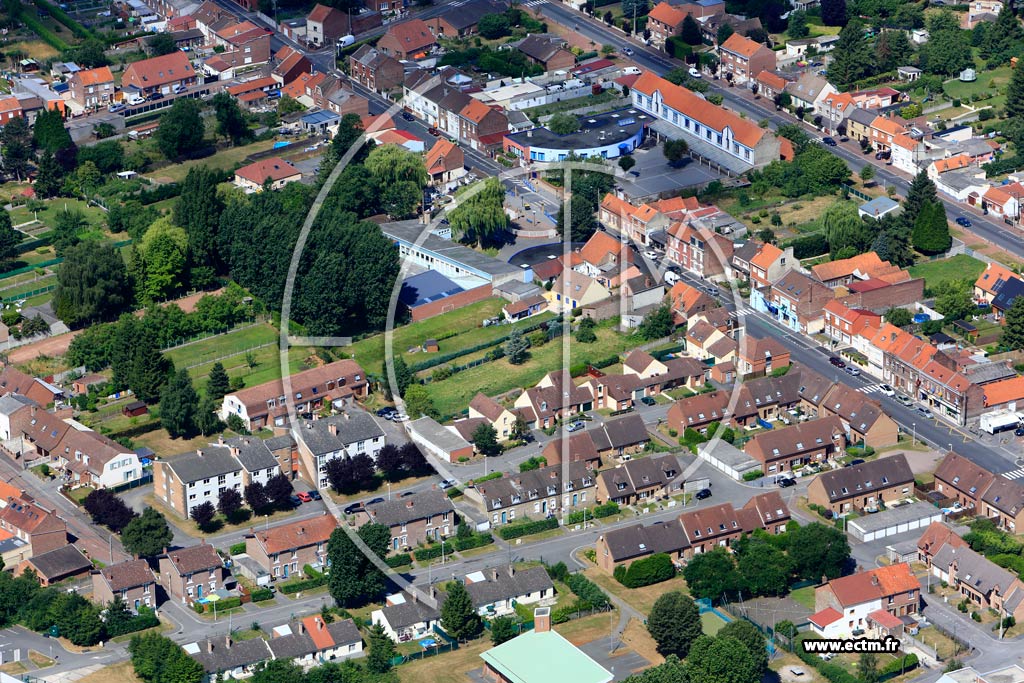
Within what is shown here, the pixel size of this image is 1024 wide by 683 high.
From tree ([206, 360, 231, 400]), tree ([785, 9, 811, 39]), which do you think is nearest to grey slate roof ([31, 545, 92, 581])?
tree ([206, 360, 231, 400])

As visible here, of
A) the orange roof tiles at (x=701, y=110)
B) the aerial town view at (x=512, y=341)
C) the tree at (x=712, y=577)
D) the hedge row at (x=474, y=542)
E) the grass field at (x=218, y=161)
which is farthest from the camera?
the grass field at (x=218, y=161)

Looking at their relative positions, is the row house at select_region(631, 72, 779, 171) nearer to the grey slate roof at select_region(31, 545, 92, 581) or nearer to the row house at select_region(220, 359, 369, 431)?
the row house at select_region(220, 359, 369, 431)

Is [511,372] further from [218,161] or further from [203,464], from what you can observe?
[218,161]

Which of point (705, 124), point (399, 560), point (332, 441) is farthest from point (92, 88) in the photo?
point (399, 560)

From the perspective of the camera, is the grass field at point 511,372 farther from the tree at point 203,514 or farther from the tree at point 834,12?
the tree at point 834,12

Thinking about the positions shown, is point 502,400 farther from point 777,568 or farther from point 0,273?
point 0,273

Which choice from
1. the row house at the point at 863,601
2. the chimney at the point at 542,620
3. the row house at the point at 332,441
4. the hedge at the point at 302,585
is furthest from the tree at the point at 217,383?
the row house at the point at 863,601
